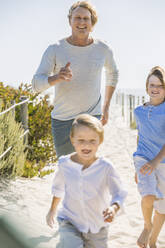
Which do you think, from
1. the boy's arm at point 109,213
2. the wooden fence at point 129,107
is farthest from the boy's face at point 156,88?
the wooden fence at point 129,107

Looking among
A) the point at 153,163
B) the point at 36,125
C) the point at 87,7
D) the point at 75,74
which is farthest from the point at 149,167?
the point at 36,125

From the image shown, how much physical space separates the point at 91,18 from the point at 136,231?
2.17m

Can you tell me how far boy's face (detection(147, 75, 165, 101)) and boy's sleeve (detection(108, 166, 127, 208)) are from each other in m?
0.99

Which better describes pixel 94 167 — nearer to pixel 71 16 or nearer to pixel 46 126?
pixel 71 16

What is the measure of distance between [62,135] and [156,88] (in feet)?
2.87

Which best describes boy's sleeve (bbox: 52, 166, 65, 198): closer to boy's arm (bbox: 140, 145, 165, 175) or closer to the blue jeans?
boy's arm (bbox: 140, 145, 165, 175)

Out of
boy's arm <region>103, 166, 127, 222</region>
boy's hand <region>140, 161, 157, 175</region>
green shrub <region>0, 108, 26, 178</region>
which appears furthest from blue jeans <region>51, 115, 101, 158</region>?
green shrub <region>0, 108, 26, 178</region>

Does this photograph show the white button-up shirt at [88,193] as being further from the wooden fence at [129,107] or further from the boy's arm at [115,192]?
the wooden fence at [129,107]

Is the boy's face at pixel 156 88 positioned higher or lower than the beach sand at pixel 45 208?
higher

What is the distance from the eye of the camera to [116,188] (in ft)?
6.43

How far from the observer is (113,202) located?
188 cm

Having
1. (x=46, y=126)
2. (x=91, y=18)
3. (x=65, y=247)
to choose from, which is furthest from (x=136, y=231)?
(x=46, y=126)

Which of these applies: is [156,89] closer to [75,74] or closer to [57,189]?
[75,74]

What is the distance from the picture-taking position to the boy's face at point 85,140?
1.99 metres
